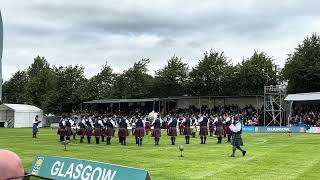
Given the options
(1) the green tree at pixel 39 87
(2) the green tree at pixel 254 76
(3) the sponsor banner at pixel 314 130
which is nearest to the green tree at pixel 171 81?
(2) the green tree at pixel 254 76

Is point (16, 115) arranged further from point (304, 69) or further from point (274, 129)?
point (304, 69)

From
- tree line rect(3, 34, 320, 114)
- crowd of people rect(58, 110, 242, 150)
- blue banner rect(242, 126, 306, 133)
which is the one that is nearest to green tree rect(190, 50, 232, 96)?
tree line rect(3, 34, 320, 114)

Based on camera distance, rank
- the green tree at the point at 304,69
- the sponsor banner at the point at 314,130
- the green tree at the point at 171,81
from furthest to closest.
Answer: the green tree at the point at 171,81
the green tree at the point at 304,69
the sponsor banner at the point at 314,130

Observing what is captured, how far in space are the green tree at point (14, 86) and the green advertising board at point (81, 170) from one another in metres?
72.4

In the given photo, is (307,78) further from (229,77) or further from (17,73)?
(17,73)

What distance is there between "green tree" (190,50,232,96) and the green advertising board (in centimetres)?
5043

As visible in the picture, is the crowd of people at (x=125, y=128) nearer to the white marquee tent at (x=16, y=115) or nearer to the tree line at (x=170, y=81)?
the white marquee tent at (x=16, y=115)

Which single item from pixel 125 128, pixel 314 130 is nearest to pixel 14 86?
pixel 314 130

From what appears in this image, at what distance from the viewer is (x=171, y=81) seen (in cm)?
6519

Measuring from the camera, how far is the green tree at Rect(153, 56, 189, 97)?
65.1m

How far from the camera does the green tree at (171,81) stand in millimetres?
65062

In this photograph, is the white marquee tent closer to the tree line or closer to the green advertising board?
the tree line

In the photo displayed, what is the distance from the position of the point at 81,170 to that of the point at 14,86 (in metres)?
79.7

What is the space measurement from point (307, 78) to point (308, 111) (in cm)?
1044
